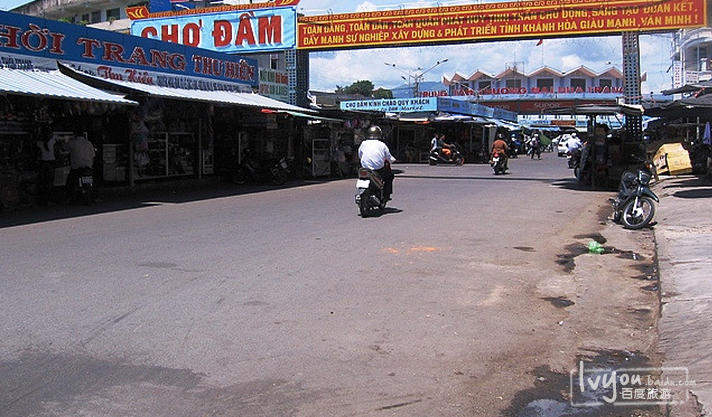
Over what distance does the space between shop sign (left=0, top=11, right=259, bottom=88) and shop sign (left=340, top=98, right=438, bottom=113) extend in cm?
1548

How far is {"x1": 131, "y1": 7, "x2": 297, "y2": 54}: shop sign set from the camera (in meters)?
25.4

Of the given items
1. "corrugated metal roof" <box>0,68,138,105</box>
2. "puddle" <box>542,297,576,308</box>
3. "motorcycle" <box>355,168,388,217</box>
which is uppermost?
"corrugated metal roof" <box>0,68,138,105</box>

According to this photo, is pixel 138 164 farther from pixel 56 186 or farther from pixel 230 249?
pixel 230 249

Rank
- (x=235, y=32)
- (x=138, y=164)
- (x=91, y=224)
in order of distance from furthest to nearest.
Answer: (x=235, y=32) < (x=138, y=164) < (x=91, y=224)

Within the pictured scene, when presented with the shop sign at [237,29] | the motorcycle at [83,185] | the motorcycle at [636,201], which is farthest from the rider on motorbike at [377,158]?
the shop sign at [237,29]

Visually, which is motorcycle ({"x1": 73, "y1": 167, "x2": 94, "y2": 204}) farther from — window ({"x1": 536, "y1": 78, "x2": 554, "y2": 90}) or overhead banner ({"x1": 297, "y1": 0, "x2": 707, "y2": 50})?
window ({"x1": 536, "y1": 78, "x2": 554, "y2": 90})

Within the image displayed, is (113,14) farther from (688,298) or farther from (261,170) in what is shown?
(688,298)

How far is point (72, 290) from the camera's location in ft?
22.6

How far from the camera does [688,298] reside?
6.54 m

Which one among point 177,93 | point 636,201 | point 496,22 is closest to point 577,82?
point 496,22

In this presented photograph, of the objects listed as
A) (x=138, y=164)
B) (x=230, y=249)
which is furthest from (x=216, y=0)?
(x=230, y=249)

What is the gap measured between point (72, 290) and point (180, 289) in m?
1.07

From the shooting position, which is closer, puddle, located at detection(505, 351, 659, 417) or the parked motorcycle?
puddle, located at detection(505, 351, 659, 417)

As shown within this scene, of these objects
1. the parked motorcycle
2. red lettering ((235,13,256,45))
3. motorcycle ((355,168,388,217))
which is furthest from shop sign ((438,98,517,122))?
motorcycle ((355,168,388,217))
